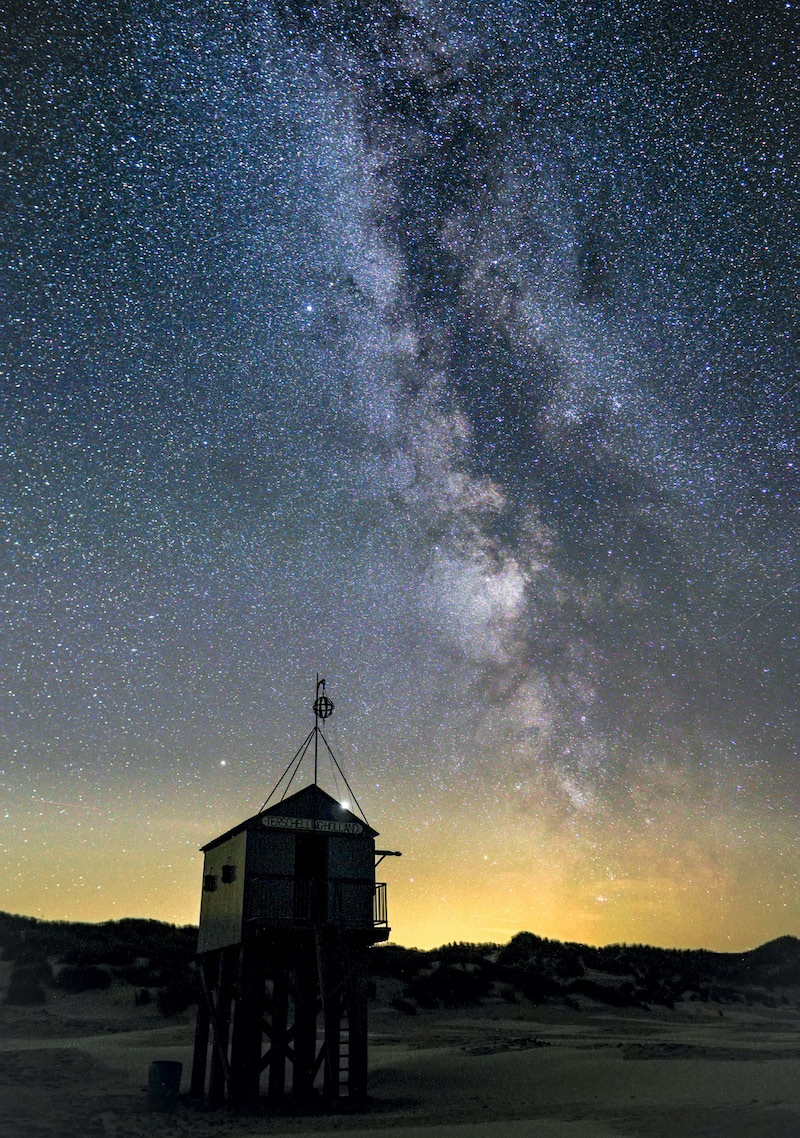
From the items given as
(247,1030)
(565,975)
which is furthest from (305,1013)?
(565,975)

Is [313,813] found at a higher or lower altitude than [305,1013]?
higher

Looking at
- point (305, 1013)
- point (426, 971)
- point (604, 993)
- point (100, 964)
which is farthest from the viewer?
point (604, 993)

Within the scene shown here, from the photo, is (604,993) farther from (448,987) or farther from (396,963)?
(396,963)

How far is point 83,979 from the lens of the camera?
47.2m

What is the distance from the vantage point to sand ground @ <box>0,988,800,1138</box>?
21.3m

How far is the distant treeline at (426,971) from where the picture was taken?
157 feet

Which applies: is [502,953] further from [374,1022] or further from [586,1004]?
[374,1022]

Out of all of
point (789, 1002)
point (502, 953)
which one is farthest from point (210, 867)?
point (789, 1002)

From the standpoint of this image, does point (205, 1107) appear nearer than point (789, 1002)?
Yes

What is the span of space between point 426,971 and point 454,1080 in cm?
2698

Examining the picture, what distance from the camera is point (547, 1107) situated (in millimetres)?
25047

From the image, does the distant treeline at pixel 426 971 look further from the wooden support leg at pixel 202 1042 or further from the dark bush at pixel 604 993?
the wooden support leg at pixel 202 1042

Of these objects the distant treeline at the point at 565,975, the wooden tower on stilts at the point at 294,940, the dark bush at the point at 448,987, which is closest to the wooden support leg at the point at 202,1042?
the wooden tower on stilts at the point at 294,940

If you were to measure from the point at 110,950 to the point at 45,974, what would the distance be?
4730mm
